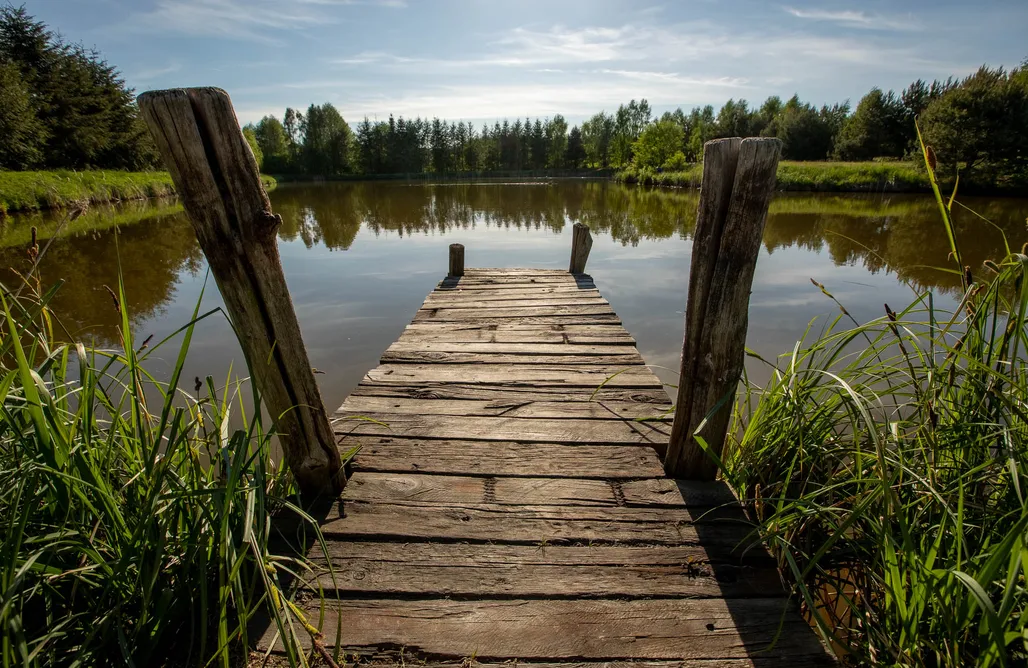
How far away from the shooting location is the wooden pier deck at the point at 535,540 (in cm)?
152

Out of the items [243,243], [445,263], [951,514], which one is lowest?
[445,263]

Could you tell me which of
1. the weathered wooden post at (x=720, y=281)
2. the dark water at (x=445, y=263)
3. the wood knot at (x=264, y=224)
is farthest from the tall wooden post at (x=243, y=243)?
the weathered wooden post at (x=720, y=281)

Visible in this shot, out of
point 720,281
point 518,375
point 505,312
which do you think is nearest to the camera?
point 720,281

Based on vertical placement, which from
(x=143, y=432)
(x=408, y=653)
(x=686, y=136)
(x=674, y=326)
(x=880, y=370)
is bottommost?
(x=674, y=326)

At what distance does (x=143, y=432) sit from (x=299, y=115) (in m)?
88.2

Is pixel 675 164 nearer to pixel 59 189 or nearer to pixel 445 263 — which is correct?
pixel 445 263

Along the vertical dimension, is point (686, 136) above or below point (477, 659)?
above

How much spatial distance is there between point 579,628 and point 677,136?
51272mm

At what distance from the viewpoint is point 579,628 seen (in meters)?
1.55

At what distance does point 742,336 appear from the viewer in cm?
194

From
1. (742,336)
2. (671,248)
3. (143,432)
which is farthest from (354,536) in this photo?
(671,248)

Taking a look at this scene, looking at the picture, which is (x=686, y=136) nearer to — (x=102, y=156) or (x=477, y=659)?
(x=102, y=156)

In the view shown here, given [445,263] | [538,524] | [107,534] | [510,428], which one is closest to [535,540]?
[538,524]

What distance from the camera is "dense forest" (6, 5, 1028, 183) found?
2216 cm
